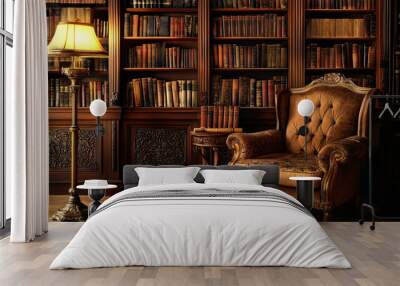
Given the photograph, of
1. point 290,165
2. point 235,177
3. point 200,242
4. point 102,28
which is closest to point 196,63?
point 102,28

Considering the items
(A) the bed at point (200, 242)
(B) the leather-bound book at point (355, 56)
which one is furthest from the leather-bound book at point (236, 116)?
(A) the bed at point (200, 242)

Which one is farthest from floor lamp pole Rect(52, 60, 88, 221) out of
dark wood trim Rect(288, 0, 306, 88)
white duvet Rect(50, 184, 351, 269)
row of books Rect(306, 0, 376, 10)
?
row of books Rect(306, 0, 376, 10)

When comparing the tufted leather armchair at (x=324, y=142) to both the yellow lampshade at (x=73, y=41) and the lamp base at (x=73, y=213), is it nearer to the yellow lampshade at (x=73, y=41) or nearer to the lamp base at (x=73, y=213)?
the lamp base at (x=73, y=213)

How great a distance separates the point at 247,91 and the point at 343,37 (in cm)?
117

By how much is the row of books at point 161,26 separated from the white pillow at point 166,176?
2421 mm

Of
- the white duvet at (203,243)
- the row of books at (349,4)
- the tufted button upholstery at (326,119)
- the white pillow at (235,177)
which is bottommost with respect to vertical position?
the white duvet at (203,243)

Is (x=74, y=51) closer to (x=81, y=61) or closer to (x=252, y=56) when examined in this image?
(x=81, y=61)

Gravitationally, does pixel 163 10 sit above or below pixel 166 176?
above

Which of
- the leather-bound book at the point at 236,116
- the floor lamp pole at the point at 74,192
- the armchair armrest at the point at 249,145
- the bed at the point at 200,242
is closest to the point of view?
the bed at the point at 200,242

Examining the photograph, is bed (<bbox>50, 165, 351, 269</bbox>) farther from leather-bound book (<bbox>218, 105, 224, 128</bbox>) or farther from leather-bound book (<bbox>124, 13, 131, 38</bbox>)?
leather-bound book (<bbox>124, 13, 131, 38</bbox>)

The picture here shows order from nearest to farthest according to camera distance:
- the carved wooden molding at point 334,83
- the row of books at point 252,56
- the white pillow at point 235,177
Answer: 1. the white pillow at point 235,177
2. the carved wooden molding at point 334,83
3. the row of books at point 252,56

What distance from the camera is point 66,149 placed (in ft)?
24.3

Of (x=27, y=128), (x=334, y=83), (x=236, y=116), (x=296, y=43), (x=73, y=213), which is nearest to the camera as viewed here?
(x=27, y=128)

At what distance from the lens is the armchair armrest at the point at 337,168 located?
5746 mm
